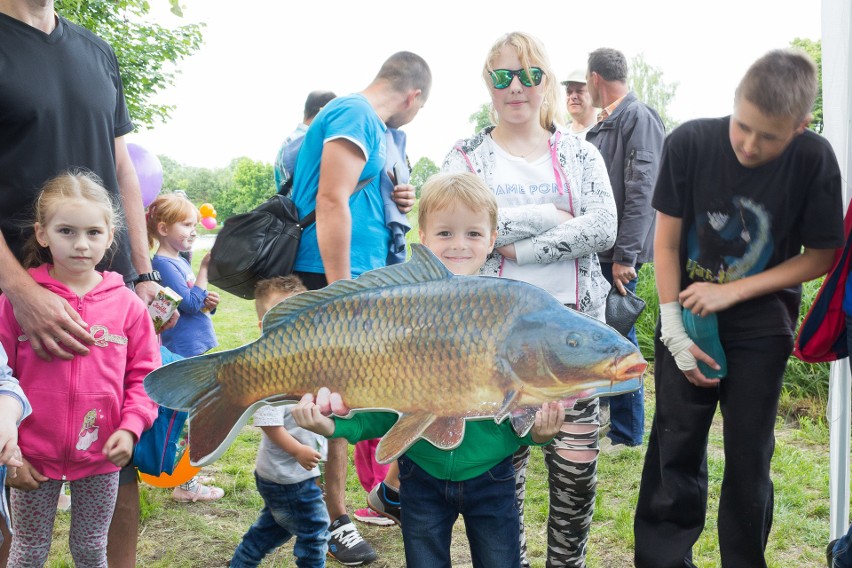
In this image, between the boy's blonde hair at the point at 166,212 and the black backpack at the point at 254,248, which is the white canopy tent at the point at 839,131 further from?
the boy's blonde hair at the point at 166,212

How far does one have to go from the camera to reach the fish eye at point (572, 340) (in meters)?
1.72

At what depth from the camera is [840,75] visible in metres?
2.66

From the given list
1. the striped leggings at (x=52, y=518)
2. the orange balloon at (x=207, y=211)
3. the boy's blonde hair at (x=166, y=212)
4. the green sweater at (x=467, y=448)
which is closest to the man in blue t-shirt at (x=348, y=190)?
the green sweater at (x=467, y=448)

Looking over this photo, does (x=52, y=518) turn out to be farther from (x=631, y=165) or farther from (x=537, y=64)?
(x=631, y=165)

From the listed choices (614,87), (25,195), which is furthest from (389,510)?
(614,87)

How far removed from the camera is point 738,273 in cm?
249

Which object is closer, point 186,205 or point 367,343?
point 367,343

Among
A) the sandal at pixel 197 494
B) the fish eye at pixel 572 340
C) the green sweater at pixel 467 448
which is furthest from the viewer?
the sandal at pixel 197 494

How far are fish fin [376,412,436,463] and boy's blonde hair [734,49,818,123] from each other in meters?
1.39

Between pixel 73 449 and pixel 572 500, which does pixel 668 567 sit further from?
pixel 73 449

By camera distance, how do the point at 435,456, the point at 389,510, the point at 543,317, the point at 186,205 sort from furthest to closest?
the point at 186,205
the point at 389,510
the point at 435,456
the point at 543,317

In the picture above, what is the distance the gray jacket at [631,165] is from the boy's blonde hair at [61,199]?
2928 mm

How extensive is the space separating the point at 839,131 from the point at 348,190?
180 cm

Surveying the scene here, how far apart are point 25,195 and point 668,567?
2573 millimetres
